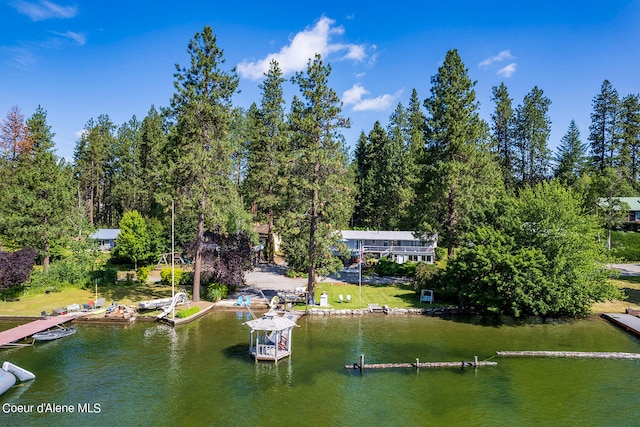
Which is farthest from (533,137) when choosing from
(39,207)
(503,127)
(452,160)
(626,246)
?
(39,207)

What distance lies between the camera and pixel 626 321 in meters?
31.6

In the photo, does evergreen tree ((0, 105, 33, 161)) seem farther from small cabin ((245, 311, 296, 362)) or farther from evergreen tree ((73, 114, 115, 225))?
small cabin ((245, 311, 296, 362))

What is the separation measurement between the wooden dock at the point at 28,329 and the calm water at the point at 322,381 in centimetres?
110

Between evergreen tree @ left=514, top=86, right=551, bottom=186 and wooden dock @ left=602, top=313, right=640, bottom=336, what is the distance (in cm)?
5183

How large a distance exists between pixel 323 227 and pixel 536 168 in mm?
63988

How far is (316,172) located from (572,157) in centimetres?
6764

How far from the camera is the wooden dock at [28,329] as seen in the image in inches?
1024

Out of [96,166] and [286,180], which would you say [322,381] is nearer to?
[286,180]

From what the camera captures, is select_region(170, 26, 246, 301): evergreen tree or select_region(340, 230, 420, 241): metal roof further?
select_region(340, 230, 420, 241): metal roof

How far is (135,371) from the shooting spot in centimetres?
2244

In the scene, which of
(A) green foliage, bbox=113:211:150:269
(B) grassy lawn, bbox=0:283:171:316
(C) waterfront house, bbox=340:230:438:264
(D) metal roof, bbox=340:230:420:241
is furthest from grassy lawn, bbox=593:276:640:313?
(A) green foliage, bbox=113:211:150:269

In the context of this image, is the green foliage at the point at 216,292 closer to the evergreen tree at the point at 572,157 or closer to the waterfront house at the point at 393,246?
the waterfront house at the point at 393,246

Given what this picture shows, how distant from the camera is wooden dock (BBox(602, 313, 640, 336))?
97.6 feet

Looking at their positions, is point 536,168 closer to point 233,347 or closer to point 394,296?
point 394,296
